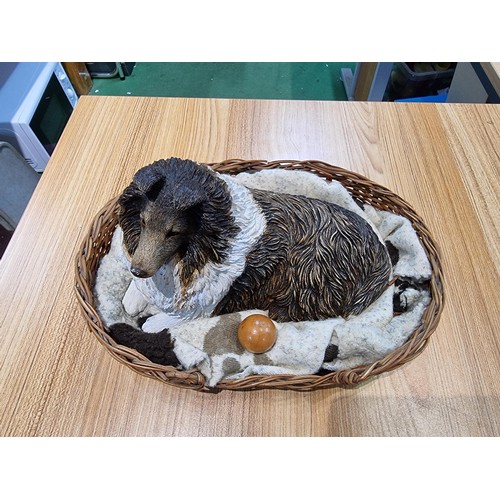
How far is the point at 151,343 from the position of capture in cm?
88

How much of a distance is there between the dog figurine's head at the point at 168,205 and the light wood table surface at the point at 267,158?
0.34m

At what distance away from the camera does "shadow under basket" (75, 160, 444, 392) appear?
2.66ft

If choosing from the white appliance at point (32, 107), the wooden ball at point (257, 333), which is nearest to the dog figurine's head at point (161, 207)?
the wooden ball at point (257, 333)

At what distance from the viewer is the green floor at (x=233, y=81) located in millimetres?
2105

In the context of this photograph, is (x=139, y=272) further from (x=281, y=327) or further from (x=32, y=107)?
(x=32, y=107)

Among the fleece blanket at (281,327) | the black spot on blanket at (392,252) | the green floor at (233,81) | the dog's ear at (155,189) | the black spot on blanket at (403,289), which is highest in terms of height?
the dog's ear at (155,189)

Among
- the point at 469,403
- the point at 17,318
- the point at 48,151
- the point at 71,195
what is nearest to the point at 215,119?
the point at 71,195

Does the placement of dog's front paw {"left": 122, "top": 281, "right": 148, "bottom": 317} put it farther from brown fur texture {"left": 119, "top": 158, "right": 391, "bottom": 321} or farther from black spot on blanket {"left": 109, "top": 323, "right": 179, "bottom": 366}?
brown fur texture {"left": 119, "top": 158, "right": 391, "bottom": 321}

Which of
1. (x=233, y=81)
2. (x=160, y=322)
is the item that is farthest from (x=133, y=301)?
(x=233, y=81)

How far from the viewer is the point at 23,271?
41.9 inches

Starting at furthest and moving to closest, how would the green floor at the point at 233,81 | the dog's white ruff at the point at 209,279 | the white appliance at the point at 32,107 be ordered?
the green floor at the point at 233,81, the white appliance at the point at 32,107, the dog's white ruff at the point at 209,279

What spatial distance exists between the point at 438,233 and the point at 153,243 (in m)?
0.75

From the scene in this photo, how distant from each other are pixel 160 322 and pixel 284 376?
269 millimetres

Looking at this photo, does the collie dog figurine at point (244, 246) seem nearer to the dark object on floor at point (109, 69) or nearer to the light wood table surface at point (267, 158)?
the light wood table surface at point (267, 158)
